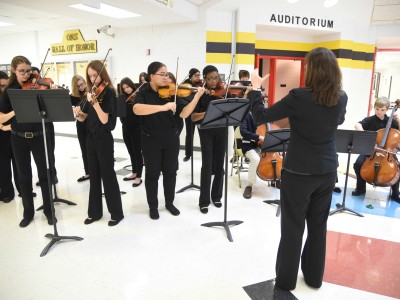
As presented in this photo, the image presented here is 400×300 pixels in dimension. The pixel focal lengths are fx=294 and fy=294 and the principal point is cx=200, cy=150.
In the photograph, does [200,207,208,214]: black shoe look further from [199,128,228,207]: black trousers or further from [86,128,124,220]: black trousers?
[86,128,124,220]: black trousers

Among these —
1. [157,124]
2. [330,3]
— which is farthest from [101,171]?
[330,3]

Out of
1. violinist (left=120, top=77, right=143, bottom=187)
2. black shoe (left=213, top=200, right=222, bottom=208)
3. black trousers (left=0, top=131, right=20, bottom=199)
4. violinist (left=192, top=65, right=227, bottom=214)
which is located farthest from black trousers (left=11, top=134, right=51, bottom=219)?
black shoe (left=213, top=200, right=222, bottom=208)

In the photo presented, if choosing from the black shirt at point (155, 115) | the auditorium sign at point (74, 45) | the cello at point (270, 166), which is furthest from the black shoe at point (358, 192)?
the auditorium sign at point (74, 45)

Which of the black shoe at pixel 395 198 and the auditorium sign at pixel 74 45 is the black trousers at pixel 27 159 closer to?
the black shoe at pixel 395 198

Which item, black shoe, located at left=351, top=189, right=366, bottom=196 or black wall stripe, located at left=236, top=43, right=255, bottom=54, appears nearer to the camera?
black shoe, located at left=351, top=189, right=366, bottom=196

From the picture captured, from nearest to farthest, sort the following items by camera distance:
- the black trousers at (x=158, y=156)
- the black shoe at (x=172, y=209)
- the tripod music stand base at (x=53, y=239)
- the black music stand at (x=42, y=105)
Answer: the black music stand at (x=42, y=105) → the tripod music stand base at (x=53, y=239) → the black trousers at (x=158, y=156) → the black shoe at (x=172, y=209)

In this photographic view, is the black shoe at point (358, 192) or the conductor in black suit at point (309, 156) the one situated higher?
the conductor in black suit at point (309, 156)

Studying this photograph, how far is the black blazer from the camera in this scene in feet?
5.60

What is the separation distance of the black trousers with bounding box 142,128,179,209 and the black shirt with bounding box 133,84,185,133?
6 centimetres

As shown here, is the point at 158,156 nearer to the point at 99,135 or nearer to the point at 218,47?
the point at 99,135

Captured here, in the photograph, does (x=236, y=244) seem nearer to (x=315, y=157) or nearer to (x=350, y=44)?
(x=315, y=157)

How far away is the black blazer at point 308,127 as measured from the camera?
1.71 metres

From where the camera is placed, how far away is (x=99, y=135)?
2750mm

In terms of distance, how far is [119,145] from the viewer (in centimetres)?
702
